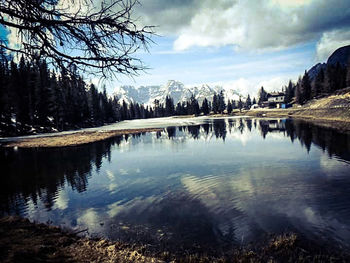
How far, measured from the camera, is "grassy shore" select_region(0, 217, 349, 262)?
5781 millimetres

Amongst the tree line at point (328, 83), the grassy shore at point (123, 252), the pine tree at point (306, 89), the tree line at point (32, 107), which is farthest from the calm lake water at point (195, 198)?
the pine tree at point (306, 89)

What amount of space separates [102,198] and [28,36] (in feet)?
32.6

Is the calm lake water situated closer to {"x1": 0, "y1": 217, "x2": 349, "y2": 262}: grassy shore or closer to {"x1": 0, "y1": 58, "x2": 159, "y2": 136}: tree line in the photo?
{"x1": 0, "y1": 217, "x2": 349, "y2": 262}: grassy shore

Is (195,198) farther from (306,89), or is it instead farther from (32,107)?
(306,89)

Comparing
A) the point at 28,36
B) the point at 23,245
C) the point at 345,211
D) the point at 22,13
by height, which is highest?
the point at 22,13

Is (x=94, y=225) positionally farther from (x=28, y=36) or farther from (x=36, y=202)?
(x=28, y=36)

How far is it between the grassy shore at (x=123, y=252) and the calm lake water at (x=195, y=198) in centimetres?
65

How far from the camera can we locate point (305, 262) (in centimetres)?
589

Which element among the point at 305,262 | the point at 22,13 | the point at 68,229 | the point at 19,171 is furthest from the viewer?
the point at 19,171

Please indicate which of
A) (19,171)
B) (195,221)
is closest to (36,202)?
(195,221)

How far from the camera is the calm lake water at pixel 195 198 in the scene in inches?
312

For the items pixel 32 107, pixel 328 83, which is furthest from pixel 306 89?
pixel 32 107

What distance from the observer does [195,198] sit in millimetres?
11328

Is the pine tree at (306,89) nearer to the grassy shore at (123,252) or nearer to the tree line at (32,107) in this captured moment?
the tree line at (32,107)
